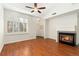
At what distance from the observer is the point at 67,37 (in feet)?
14.8

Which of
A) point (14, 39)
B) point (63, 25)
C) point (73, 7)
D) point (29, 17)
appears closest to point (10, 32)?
point (14, 39)

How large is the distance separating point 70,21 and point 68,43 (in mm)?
1390

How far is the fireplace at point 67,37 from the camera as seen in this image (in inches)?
165

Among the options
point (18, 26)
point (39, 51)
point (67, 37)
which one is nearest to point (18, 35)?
point (18, 26)

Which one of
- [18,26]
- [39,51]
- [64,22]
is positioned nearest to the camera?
[39,51]

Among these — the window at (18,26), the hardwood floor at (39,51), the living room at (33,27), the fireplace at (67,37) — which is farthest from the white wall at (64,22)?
the window at (18,26)

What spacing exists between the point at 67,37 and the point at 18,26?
3.44m

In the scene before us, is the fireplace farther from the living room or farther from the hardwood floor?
the hardwood floor

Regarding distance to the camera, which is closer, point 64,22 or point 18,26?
point 64,22

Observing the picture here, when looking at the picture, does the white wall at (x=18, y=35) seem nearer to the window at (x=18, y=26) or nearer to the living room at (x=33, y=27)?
the living room at (x=33, y=27)

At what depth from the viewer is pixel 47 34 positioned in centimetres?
732

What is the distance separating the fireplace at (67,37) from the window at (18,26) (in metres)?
2.73

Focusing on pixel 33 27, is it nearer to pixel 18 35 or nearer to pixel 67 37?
pixel 18 35

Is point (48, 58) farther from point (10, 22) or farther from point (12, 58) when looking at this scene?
point (10, 22)
